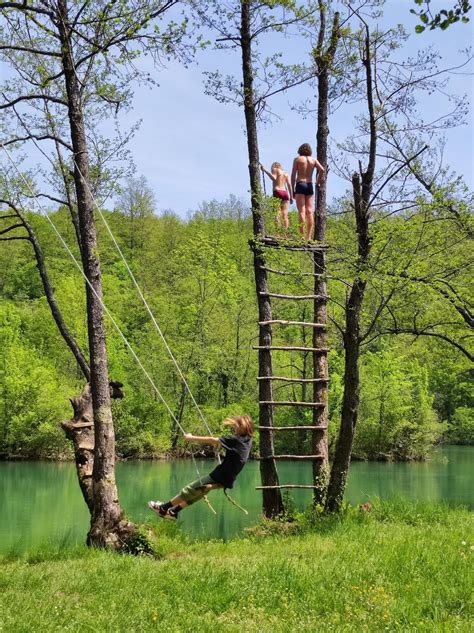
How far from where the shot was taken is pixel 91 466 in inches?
425

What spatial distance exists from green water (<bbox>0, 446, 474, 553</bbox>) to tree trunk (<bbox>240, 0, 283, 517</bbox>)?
1.57 metres

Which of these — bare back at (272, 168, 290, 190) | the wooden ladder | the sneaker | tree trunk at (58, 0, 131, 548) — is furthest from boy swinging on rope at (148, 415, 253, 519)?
bare back at (272, 168, 290, 190)

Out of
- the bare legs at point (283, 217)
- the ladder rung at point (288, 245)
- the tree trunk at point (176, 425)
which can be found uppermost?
the bare legs at point (283, 217)

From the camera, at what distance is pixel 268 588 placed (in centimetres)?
598

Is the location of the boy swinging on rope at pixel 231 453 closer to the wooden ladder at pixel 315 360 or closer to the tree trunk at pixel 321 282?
the wooden ladder at pixel 315 360

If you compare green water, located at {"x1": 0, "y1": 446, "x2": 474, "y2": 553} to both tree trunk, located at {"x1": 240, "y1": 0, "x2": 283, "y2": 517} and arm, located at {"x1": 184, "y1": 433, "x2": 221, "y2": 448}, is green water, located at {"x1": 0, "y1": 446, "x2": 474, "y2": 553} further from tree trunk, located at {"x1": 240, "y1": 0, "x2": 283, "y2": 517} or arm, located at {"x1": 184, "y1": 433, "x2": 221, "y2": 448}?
arm, located at {"x1": 184, "y1": 433, "x2": 221, "y2": 448}

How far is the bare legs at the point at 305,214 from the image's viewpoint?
40.8 ft

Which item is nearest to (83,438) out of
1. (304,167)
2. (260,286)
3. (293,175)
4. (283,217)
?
(260,286)

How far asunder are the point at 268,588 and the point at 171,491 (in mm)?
18491

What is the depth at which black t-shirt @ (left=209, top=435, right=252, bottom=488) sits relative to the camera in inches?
319

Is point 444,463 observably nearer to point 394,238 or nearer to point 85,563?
point 394,238

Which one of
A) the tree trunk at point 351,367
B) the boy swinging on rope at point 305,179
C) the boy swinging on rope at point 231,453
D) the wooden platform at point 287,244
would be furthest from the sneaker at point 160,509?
the boy swinging on rope at point 305,179

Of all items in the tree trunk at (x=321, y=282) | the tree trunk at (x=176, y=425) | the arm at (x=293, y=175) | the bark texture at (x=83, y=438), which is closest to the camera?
the bark texture at (x=83, y=438)

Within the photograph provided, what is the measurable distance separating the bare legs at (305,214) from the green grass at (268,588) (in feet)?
18.6
